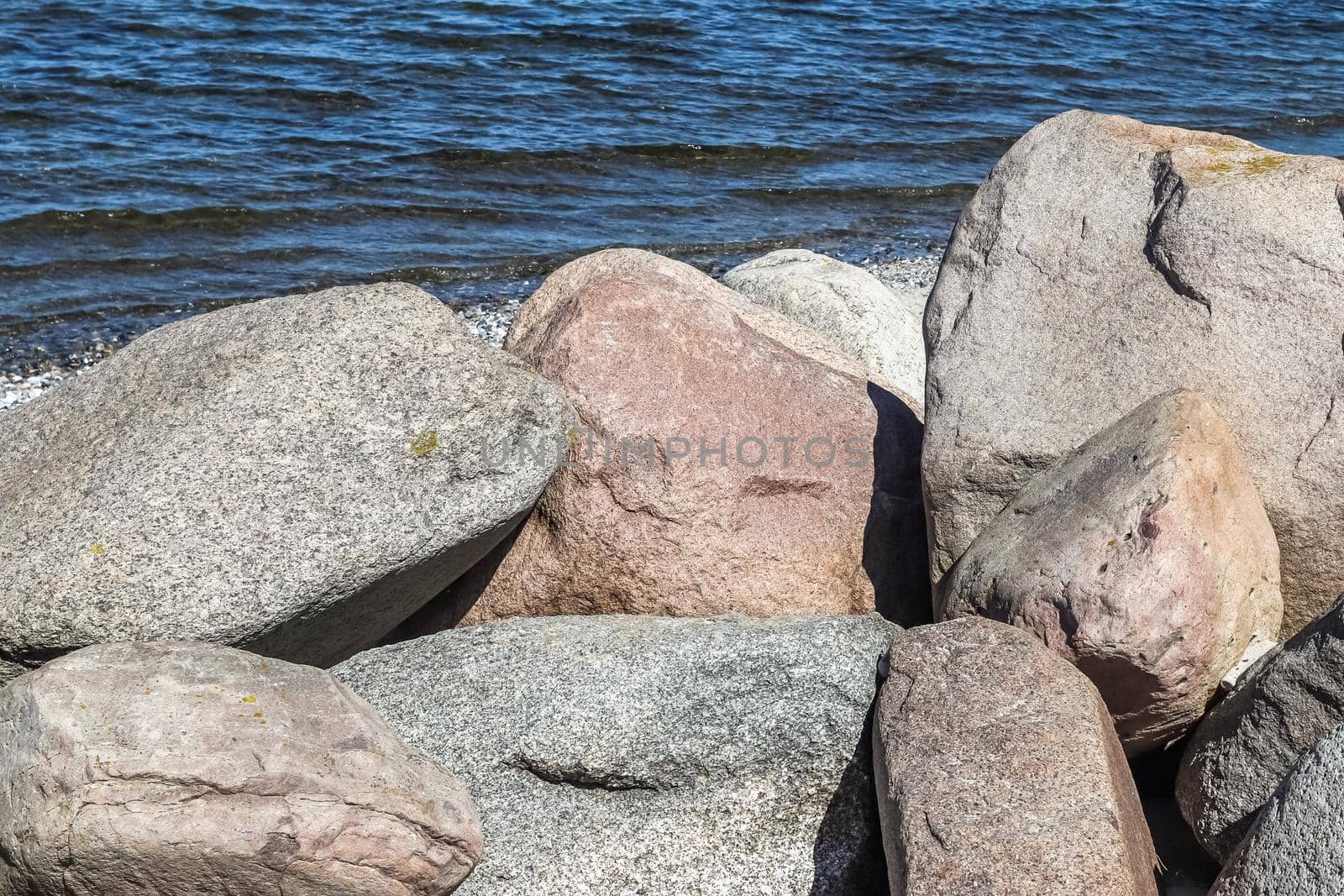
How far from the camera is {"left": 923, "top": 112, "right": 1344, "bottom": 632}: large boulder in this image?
3428 mm

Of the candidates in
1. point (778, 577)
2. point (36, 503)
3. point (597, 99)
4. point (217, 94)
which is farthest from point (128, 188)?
point (778, 577)

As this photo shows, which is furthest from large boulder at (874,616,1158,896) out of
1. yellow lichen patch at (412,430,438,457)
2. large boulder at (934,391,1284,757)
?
yellow lichen patch at (412,430,438,457)

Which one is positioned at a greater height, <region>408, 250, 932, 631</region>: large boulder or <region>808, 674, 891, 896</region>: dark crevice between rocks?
<region>408, 250, 932, 631</region>: large boulder

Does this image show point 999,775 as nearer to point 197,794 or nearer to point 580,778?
point 580,778

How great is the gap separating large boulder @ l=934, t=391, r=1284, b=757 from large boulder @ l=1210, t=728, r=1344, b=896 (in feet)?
1.90

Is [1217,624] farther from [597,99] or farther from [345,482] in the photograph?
[597,99]

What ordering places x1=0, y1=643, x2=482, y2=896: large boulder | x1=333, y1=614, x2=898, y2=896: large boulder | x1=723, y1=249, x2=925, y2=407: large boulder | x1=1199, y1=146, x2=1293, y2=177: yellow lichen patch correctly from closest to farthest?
x1=0, y1=643, x2=482, y2=896: large boulder → x1=333, y1=614, x2=898, y2=896: large boulder → x1=1199, y1=146, x2=1293, y2=177: yellow lichen patch → x1=723, y1=249, x2=925, y2=407: large boulder

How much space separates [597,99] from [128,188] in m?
4.34

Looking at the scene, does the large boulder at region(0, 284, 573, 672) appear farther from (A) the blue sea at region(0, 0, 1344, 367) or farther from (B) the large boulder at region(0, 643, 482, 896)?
(A) the blue sea at region(0, 0, 1344, 367)

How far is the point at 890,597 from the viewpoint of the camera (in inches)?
159

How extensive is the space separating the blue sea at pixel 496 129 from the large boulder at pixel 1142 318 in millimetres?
5110

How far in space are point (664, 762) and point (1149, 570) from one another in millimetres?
1262

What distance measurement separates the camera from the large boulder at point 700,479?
3787 millimetres

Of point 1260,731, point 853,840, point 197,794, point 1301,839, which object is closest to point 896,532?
point 853,840
